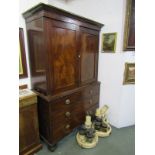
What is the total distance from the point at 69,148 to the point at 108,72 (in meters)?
1.36

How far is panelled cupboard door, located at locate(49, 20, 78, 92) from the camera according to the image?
158cm

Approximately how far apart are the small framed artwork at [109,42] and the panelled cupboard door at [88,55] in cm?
13

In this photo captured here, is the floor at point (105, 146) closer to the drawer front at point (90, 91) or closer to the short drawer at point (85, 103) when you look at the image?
the short drawer at point (85, 103)

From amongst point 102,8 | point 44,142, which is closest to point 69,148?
point 44,142

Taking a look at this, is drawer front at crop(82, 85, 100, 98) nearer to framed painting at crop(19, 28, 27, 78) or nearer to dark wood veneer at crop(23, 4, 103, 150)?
dark wood veneer at crop(23, 4, 103, 150)

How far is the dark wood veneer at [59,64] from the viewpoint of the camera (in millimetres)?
1536

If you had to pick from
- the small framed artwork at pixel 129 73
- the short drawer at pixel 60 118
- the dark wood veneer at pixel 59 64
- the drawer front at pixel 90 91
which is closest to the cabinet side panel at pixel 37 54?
the dark wood veneer at pixel 59 64

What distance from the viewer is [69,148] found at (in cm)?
188

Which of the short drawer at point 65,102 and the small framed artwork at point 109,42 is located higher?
the small framed artwork at point 109,42

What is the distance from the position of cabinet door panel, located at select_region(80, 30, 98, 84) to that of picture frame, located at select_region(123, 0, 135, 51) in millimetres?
494

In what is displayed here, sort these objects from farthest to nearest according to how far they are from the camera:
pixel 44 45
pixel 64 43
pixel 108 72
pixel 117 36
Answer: pixel 108 72
pixel 117 36
pixel 64 43
pixel 44 45

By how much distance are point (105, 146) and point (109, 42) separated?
162 centimetres

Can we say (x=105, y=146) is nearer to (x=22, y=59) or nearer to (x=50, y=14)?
(x=22, y=59)
